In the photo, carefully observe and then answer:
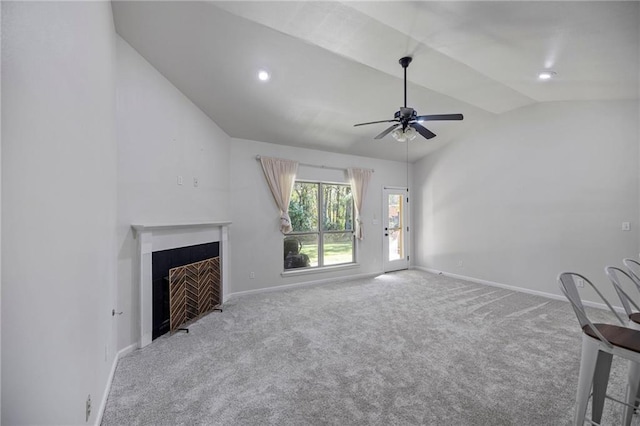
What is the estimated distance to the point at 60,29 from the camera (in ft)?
3.91

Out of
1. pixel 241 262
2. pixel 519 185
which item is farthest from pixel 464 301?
pixel 241 262

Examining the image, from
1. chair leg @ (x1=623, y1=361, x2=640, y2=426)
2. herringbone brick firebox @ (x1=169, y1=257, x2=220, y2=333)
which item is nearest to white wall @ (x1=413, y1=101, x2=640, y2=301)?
chair leg @ (x1=623, y1=361, x2=640, y2=426)

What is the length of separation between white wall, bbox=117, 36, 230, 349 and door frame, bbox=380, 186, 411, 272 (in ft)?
12.9

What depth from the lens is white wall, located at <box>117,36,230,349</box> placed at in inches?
102

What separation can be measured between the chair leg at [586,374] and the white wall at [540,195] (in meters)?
3.58

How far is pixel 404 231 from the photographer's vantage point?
662 cm

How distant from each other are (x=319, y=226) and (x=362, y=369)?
3342mm

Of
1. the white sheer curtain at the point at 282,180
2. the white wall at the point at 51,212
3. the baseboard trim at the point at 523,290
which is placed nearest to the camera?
the white wall at the point at 51,212

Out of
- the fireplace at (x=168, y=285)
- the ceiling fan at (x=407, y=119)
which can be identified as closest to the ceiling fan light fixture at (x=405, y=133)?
the ceiling fan at (x=407, y=119)

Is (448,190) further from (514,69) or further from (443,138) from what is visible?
(514,69)

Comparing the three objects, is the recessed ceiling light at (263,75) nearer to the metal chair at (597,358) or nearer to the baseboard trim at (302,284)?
→ the baseboard trim at (302,284)

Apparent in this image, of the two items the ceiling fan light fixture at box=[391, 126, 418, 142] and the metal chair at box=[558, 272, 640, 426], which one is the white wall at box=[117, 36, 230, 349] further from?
the metal chair at box=[558, 272, 640, 426]

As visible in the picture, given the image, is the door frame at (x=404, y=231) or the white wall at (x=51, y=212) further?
the door frame at (x=404, y=231)

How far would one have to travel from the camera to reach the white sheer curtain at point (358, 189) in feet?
18.7
